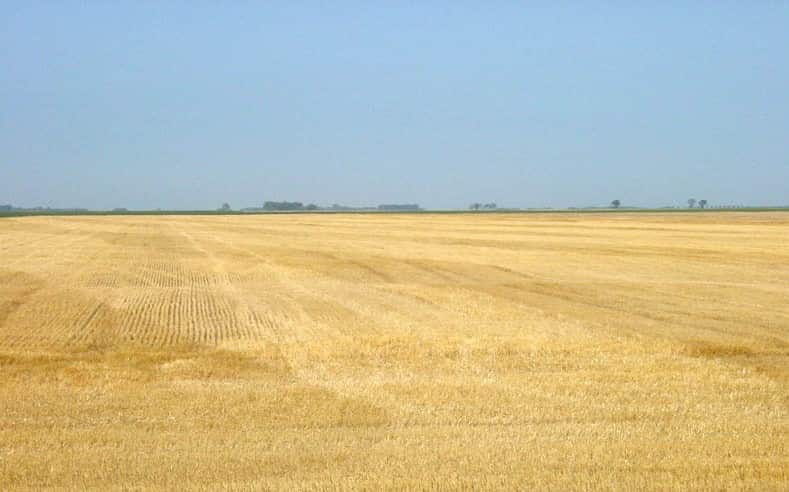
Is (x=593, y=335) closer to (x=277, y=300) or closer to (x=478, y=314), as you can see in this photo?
(x=478, y=314)

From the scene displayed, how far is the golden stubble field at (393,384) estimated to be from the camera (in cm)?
991

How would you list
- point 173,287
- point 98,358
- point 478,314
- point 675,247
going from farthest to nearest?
point 675,247
point 173,287
point 478,314
point 98,358

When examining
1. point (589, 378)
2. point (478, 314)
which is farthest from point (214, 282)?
point (589, 378)

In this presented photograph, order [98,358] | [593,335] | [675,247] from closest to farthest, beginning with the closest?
[98,358] < [593,335] < [675,247]

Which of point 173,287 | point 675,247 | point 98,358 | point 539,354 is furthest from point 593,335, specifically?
point 675,247

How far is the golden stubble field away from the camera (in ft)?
32.5

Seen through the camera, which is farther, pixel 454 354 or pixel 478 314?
pixel 478 314

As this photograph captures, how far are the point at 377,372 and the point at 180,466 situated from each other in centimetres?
613

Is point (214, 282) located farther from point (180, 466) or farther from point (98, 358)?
point (180, 466)

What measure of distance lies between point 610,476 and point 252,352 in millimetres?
9509

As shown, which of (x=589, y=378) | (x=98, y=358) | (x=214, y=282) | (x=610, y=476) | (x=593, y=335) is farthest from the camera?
(x=214, y=282)

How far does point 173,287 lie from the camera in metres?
31.7

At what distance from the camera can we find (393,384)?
14.5 m

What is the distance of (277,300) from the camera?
27.6 m
